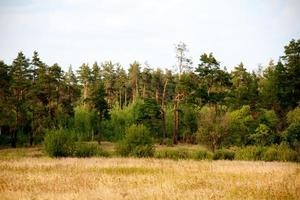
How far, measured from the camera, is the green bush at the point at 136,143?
122ft

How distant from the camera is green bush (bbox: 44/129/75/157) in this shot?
119ft

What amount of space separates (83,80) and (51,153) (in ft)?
225

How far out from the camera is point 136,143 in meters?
37.7

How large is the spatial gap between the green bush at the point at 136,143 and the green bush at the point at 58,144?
479 centimetres

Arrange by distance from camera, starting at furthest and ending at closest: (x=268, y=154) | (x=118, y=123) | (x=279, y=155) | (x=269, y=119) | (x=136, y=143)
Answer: (x=118, y=123)
(x=269, y=119)
(x=136, y=143)
(x=268, y=154)
(x=279, y=155)

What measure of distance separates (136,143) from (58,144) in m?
7.28

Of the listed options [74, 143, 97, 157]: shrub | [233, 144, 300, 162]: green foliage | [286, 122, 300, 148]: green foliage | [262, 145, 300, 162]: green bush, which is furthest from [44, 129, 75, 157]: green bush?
[286, 122, 300, 148]: green foliage

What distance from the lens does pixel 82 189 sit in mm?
15633

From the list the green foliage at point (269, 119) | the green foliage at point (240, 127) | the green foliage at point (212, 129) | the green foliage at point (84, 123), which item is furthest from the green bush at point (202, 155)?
the green foliage at point (84, 123)

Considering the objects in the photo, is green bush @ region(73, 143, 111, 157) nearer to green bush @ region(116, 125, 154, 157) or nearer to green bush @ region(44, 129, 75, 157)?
green bush @ region(44, 129, 75, 157)

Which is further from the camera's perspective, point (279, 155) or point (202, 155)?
point (202, 155)

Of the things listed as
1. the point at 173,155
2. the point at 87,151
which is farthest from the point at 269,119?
the point at 87,151

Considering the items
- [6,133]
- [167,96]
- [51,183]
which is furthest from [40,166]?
[167,96]

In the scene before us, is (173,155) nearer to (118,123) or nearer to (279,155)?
(279,155)
